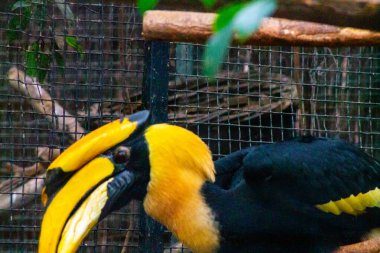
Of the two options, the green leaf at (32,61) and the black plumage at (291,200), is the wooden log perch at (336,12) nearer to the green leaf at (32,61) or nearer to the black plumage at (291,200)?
the black plumage at (291,200)

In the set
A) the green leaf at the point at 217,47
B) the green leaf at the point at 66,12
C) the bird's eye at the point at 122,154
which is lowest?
the bird's eye at the point at 122,154

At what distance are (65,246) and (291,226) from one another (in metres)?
0.80

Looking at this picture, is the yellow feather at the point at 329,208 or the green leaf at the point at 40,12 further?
the green leaf at the point at 40,12

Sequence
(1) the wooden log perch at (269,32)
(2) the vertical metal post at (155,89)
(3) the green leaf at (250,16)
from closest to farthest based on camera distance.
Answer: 1. (3) the green leaf at (250,16)
2. (1) the wooden log perch at (269,32)
3. (2) the vertical metal post at (155,89)

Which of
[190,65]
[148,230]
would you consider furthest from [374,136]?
[148,230]

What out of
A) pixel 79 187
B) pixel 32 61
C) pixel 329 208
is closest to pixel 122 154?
pixel 79 187

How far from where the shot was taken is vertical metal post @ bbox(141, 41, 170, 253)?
10.7 ft

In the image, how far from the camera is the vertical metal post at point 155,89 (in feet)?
10.7

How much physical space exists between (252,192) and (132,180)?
42cm

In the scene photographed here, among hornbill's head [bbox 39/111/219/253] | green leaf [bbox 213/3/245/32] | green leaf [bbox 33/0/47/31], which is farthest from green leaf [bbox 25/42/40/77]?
green leaf [bbox 213/3/245/32]

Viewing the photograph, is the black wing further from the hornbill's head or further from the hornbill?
the hornbill's head

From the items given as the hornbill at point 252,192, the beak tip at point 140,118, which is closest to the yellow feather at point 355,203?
the hornbill at point 252,192

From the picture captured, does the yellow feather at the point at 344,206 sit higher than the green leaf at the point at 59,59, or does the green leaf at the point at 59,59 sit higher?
the green leaf at the point at 59,59

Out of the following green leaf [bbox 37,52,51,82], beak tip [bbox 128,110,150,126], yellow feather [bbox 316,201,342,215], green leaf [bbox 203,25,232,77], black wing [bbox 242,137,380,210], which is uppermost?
green leaf [bbox 203,25,232,77]
